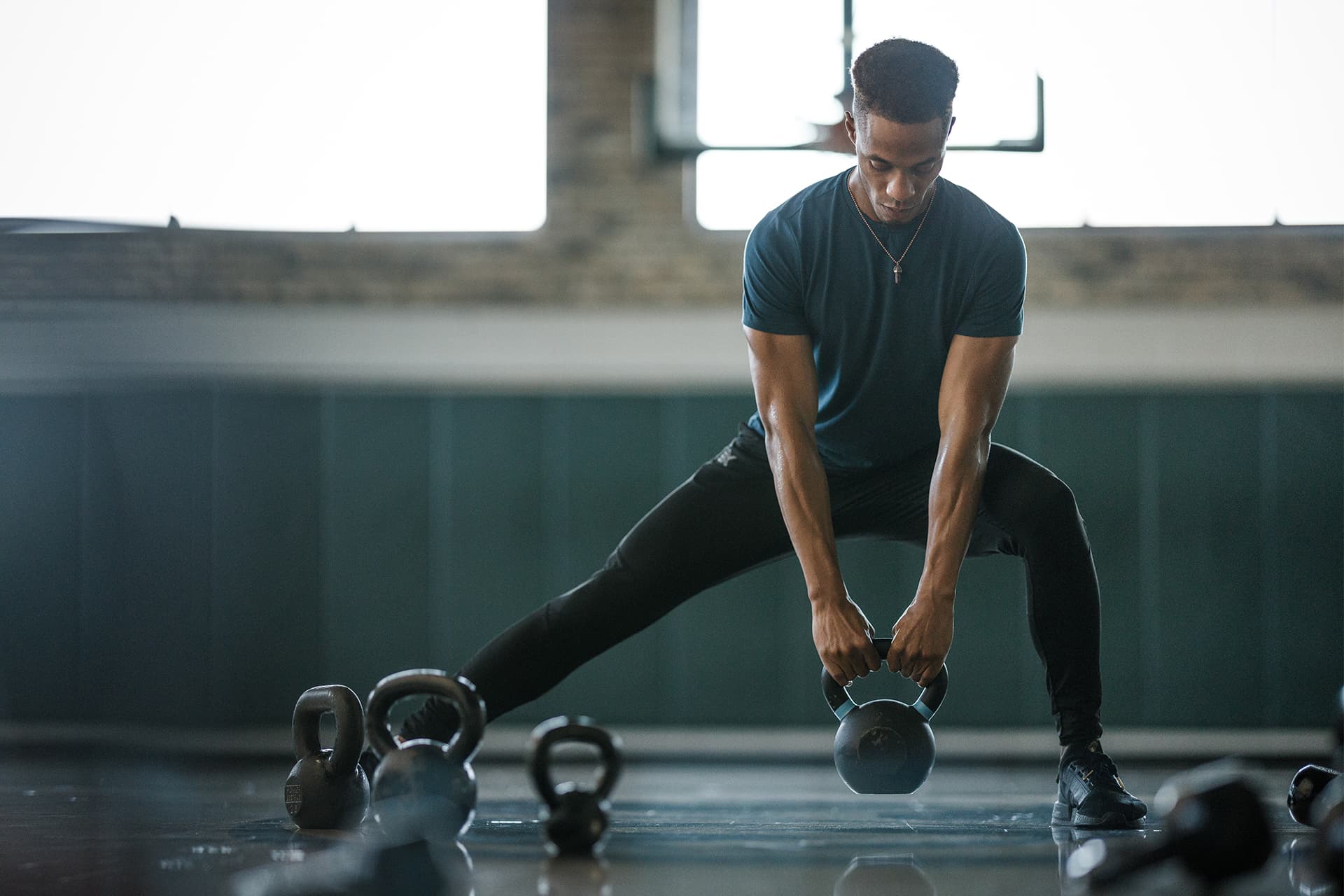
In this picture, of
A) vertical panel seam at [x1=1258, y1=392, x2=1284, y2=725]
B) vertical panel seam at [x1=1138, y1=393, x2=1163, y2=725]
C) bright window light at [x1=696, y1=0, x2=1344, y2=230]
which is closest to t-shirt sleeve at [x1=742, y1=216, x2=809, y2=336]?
bright window light at [x1=696, y1=0, x2=1344, y2=230]

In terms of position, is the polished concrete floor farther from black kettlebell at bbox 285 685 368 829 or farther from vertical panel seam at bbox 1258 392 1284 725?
vertical panel seam at bbox 1258 392 1284 725

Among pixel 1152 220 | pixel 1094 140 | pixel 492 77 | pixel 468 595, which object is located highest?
pixel 492 77

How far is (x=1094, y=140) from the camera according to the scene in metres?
3.99

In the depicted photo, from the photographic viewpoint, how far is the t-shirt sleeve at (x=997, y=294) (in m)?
1.74

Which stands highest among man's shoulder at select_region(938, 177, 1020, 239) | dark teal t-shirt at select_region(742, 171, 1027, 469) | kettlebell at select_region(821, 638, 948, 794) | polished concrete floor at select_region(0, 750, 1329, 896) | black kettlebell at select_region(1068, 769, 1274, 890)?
man's shoulder at select_region(938, 177, 1020, 239)

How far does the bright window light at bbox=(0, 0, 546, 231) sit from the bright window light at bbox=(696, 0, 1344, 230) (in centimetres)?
82

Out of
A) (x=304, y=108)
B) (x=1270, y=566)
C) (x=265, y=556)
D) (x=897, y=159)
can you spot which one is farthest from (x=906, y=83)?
(x=304, y=108)

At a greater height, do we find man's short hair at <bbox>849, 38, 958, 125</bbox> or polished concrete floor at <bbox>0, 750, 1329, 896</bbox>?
man's short hair at <bbox>849, 38, 958, 125</bbox>

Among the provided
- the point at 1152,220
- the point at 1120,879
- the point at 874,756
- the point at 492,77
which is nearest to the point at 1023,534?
the point at 874,756

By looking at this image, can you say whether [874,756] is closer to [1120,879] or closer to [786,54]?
[1120,879]

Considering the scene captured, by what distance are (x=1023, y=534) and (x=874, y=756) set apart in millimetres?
412

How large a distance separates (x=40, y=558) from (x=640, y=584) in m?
2.93

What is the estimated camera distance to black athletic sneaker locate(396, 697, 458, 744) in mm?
1632

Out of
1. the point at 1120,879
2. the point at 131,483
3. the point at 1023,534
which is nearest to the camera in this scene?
the point at 1120,879
